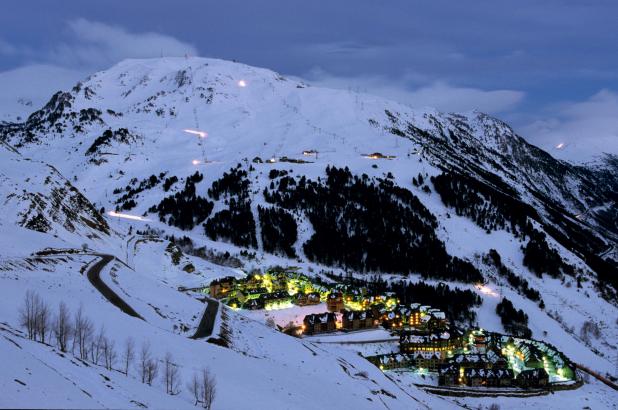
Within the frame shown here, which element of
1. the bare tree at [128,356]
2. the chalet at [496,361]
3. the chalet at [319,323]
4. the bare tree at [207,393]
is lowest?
the chalet at [496,361]

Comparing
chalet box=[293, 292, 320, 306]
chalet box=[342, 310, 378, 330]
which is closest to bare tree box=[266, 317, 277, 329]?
chalet box=[293, 292, 320, 306]

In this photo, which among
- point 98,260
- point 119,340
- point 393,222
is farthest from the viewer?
point 393,222

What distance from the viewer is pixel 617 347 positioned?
119 metres

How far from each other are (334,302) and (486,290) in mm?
57920

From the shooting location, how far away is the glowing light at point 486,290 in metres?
137

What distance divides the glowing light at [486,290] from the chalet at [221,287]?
7573cm

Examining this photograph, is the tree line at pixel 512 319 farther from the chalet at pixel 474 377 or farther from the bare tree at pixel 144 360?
the bare tree at pixel 144 360

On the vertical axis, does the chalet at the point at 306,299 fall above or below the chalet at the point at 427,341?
above

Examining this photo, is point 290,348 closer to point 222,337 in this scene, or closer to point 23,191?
point 222,337

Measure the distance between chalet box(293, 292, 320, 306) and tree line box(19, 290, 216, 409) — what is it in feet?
237

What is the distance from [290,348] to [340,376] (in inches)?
376

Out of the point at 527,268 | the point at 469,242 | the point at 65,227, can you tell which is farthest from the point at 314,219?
the point at 65,227

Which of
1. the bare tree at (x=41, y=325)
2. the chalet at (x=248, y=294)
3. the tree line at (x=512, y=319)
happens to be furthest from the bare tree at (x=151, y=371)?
the tree line at (x=512, y=319)

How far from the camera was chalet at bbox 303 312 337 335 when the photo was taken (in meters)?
94.9
